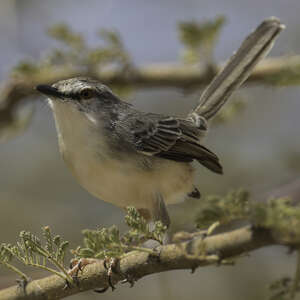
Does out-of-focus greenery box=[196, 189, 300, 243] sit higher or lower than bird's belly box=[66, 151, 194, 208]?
lower

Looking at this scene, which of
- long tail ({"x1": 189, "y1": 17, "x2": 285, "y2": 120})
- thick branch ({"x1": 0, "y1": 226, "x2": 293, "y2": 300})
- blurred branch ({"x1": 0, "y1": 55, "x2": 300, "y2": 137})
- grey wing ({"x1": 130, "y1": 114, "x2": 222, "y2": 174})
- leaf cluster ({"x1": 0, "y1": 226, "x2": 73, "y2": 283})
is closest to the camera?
thick branch ({"x1": 0, "y1": 226, "x2": 293, "y2": 300})

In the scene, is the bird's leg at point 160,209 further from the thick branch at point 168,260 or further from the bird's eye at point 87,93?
the thick branch at point 168,260

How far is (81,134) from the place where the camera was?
4.41 metres

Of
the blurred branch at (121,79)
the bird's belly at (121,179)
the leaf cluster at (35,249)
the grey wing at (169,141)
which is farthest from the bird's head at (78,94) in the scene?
the leaf cluster at (35,249)

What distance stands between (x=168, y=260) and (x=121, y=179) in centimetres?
150

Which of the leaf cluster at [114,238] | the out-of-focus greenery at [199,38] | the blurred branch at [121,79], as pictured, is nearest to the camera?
the leaf cluster at [114,238]

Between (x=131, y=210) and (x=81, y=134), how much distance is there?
1754mm

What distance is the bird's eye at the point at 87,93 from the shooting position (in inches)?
180

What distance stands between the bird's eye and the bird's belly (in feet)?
1.69

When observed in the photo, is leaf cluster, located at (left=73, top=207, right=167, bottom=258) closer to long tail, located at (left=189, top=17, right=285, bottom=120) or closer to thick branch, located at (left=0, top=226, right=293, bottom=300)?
thick branch, located at (left=0, top=226, right=293, bottom=300)

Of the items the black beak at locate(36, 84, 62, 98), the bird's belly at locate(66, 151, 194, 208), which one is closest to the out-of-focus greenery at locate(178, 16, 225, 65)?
the bird's belly at locate(66, 151, 194, 208)

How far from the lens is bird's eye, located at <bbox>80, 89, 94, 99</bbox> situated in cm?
456

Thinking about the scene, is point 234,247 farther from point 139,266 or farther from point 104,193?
point 104,193

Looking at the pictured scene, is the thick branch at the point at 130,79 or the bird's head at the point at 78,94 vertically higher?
the thick branch at the point at 130,79
